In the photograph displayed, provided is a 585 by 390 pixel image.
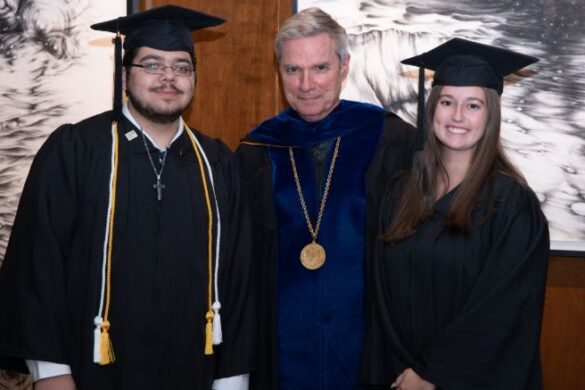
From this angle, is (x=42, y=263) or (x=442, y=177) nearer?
(x=42, y=263)

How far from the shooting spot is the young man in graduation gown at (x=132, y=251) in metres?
2.56

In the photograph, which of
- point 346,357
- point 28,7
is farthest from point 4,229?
point 346,357

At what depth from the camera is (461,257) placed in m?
2.60

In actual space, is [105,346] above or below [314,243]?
below

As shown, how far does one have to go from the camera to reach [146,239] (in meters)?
2.66

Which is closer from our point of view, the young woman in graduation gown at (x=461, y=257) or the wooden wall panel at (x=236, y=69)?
the young woman in graduation gown at (x=461, y=257)

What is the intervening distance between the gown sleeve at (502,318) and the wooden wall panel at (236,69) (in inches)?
64.5

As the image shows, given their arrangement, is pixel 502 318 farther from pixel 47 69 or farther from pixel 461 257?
pixel 47 69

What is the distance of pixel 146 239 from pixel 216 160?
48 cm

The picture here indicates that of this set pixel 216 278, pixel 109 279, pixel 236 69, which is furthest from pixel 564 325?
pixel 109 279

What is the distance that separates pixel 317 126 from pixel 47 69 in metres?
1.53

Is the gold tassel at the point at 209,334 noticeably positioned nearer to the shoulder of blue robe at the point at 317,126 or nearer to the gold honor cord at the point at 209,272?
the gold honor cord at the point at 209,272

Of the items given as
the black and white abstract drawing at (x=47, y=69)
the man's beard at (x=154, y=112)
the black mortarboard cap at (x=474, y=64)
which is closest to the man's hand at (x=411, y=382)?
the black mortarboard cap at (x=474, y=64)

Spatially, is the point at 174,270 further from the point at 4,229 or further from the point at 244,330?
the point at 4,229
